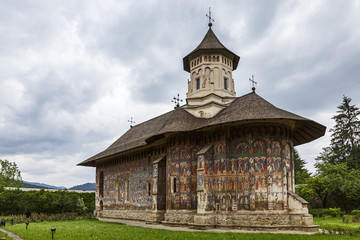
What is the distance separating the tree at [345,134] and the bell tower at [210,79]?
2254 centimetres

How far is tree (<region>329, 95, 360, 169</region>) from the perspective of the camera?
4116 cm

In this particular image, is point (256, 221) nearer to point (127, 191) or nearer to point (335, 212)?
point (335, 212)

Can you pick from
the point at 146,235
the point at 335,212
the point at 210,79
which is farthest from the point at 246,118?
the point at 335,212

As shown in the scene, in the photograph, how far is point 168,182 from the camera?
851 inches

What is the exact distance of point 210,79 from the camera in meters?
24.9

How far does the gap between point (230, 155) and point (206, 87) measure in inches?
300

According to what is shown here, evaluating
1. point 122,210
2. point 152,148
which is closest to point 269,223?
point 152,148

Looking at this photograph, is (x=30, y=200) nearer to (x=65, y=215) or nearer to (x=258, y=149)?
(x=65, y=215)

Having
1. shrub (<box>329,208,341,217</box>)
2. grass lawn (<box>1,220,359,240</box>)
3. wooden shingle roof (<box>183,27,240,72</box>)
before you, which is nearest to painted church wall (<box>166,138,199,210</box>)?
grass lawn (<box>1,220,359,240</box>)

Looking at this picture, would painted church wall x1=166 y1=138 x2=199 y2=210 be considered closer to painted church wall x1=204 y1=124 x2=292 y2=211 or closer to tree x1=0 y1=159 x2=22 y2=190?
painted church wall x1=204 y1=124 x2=292 y2=211

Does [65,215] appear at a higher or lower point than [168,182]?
lower

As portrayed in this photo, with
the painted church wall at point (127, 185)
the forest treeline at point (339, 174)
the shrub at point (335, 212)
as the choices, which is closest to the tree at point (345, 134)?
the forest treeline at point (339, 174)

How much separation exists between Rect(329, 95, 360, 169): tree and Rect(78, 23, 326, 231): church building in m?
20.7

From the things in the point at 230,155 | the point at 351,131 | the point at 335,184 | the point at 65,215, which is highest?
the point at 351,131
